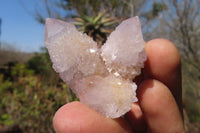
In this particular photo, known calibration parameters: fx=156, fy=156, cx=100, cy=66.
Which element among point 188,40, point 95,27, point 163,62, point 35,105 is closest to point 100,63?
point 163,62

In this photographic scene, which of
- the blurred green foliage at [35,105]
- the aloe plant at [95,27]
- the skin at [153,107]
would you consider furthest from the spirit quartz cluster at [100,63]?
the blurred green foliage at [35,105]

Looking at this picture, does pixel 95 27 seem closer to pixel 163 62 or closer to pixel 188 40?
pixel 163 62

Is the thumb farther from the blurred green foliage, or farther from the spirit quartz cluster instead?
the blurred green foliage

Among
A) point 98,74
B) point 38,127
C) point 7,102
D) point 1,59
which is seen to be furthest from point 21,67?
point 98,74

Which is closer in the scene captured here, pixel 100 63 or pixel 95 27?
pixel 100 63

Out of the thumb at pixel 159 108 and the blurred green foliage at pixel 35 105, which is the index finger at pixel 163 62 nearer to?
the thumb at pixel 159 108

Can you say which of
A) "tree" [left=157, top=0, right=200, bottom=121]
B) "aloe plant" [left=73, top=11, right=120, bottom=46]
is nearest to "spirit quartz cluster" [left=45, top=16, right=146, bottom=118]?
"aloe plant" [left=73, top=11, right=120, bottom=46]
